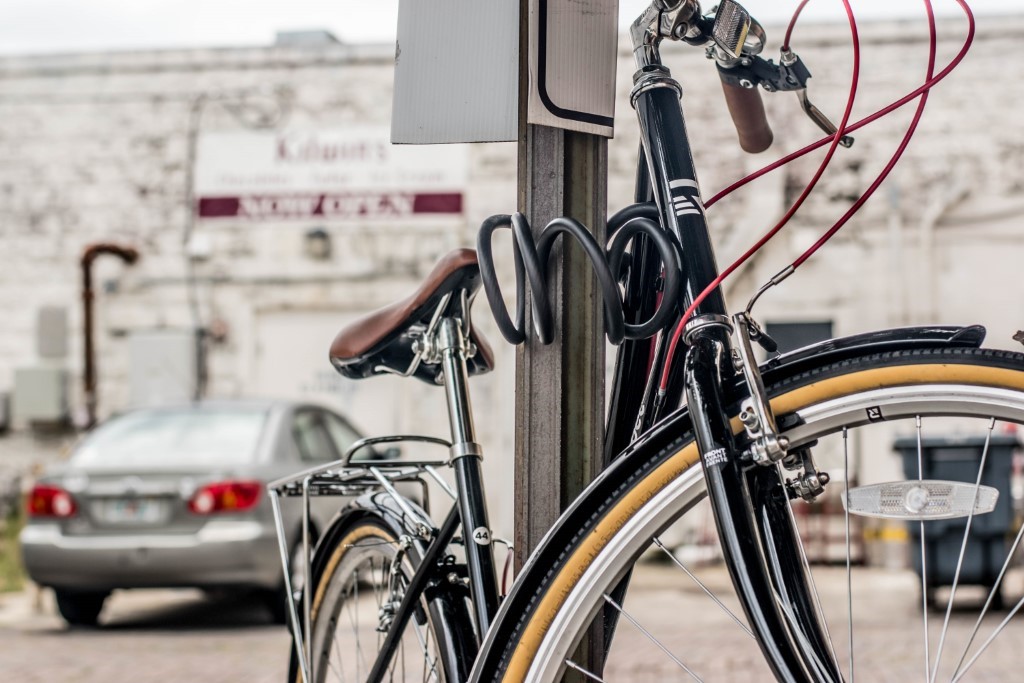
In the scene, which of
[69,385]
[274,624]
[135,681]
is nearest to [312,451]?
[274,624]

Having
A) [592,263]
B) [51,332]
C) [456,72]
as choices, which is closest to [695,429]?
[592,263]

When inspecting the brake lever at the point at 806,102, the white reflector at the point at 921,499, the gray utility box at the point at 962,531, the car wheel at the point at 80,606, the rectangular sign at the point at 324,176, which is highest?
the rectangular sign at the point at 324,176

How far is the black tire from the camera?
2.16 meters

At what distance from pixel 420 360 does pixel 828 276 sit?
10664 millimetres

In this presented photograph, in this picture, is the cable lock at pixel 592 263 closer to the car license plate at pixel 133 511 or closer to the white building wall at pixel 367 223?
the car license plate at pixel 133 511

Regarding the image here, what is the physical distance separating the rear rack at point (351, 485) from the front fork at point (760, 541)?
695mm

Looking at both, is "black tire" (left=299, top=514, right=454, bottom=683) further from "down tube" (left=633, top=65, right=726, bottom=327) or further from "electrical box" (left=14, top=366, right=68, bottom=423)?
"electrical box" (left=14, top=366, right=68, bottom=423)

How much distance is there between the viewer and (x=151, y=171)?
13086 mm

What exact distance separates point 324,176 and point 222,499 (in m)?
6.07

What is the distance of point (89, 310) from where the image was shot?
12.9 m

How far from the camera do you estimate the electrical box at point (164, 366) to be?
1289 centimetres

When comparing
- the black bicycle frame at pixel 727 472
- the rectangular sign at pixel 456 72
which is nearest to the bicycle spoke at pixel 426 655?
the black bicycle frame at pixel 727 472

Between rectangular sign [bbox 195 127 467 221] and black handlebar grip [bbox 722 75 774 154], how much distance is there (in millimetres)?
10651

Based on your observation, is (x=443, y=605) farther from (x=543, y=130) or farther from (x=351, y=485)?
(x=543, y=130)
